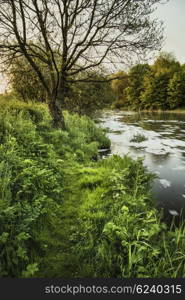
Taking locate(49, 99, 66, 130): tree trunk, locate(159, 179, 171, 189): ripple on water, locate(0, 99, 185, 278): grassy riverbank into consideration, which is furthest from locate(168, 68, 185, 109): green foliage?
locate(0, 99, 185, 278): grassy riverbank

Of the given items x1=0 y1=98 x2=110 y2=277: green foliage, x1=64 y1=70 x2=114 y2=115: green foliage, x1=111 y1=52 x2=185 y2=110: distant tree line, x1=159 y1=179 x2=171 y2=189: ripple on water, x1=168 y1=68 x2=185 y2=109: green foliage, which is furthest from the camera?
x1=111 y1=52 x2=185 y2=110: distant tree line

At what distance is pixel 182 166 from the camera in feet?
29.1

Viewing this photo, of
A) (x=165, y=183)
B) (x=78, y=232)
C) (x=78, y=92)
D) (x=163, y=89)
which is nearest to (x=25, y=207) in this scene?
(x=78, y=232)

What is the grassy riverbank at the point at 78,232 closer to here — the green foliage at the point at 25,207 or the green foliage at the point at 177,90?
the green foliage at the point at 25,207

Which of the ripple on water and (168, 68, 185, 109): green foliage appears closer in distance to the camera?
the ripple on water

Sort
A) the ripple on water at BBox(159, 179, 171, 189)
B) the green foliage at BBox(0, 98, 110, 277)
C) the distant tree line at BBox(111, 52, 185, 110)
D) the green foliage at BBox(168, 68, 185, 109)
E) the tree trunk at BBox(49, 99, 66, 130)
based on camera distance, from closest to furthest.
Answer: the green foliage at BBox(0, 98, 110, 277), the ripple on water at BBox(159, 179, 171, 189), the tree trunk at BBox(49, 99, 66, 130), the green foliage at BBox(168, 68, 185, 109), the distant tree line at BBox(111, 52, 185, 110)

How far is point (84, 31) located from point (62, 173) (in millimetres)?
7879

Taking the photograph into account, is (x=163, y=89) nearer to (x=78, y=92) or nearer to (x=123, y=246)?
(x=78, y=92)

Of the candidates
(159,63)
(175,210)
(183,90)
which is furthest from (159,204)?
(159,63)

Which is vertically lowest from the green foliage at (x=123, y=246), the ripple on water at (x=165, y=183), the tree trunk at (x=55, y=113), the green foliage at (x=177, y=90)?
the ripple on water at (x=165, y=183)

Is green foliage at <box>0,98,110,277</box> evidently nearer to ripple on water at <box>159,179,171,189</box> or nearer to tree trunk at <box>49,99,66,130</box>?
ripple on water at <box>159,179,171,189</box>

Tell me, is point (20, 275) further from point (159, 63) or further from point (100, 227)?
point (159, 63)

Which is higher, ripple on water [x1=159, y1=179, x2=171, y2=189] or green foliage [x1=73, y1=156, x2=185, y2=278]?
green foliage [x1=73, y1=156, x2=185, y2=278]

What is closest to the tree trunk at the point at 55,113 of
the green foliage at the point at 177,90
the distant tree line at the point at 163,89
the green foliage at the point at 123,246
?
the green foliage at the point at 123,246
